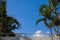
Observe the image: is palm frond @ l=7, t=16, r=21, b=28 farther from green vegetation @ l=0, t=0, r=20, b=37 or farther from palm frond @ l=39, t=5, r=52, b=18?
palm frond @ l=39, t=5, r=52, b=18

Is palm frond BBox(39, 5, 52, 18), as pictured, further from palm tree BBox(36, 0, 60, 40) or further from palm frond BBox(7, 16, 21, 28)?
palm frond BBox(7, 16, 21, 28)

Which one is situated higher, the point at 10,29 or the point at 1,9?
the point at 1,9

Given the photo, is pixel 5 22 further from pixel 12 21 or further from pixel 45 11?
pixel 45 11

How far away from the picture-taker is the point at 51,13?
1719 centimetres

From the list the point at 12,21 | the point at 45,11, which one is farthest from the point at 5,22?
the point at 45,11

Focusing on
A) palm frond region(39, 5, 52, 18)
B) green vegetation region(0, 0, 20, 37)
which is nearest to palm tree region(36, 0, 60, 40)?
palm frond region(39, 5, 52, 18)

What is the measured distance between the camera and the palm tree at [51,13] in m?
16.4

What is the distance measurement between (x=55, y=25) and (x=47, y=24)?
0.63 m

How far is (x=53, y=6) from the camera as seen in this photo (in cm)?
1744

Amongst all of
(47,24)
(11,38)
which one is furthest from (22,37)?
(47,24)

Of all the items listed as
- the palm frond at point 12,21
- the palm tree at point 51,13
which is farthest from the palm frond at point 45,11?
the palm frond at point 12,21

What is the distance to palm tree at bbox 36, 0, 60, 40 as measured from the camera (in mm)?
16359

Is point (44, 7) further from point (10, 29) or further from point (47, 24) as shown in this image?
point (10, 29)

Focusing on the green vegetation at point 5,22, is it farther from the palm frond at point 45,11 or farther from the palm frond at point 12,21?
the palm frond at point 45,11
